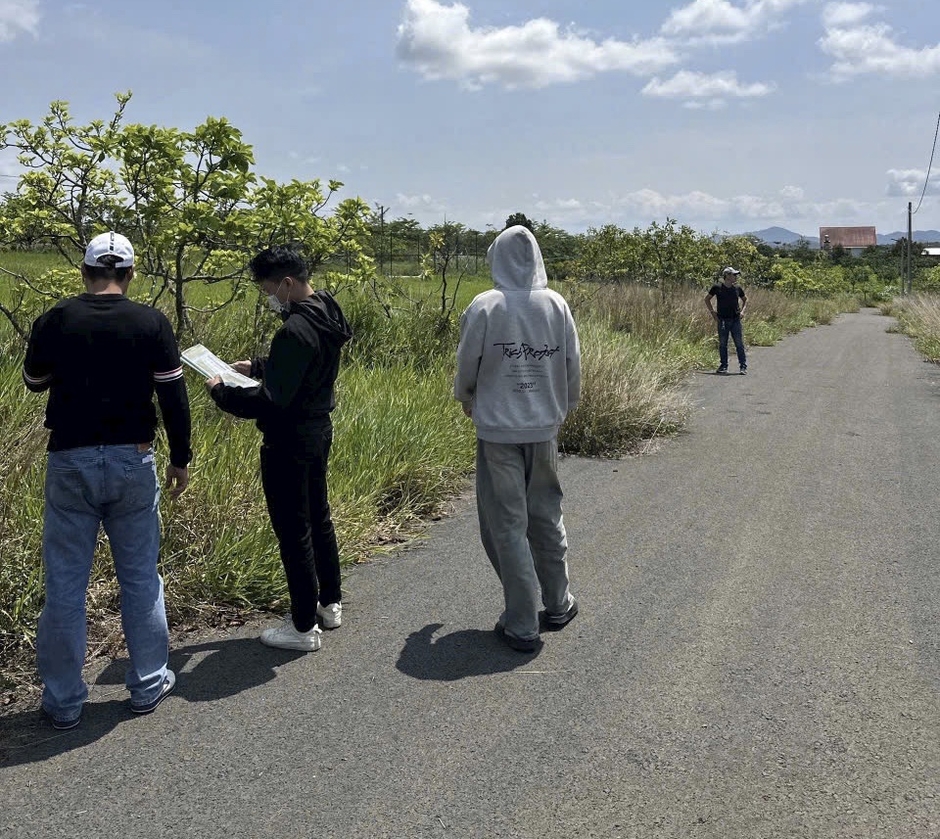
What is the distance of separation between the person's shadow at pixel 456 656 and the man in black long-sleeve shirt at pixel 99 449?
112 centimetres

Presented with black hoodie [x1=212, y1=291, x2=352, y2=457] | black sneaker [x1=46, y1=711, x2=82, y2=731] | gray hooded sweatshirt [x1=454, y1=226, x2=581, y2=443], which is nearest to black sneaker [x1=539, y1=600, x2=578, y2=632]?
gray hooded sweatshirt [x1=454, y1=226, x2=581, y2=443]

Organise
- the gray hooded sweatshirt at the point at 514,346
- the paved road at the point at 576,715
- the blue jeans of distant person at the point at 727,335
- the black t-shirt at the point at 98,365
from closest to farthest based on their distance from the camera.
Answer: the paved road at the point at 576,715 < the black t-shirt at the point at 98,365 < the gray hooded sweatshirt at the point at 514,346 < the blue jeans of distant person at the point at 727,335

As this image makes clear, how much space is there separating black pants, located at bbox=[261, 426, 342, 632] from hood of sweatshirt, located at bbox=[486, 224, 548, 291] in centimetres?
106

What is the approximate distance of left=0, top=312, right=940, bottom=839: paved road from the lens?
2.83 m

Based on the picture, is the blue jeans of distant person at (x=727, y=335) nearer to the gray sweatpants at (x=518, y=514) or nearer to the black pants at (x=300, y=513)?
the gray sweatpants at (x=518, y=514)

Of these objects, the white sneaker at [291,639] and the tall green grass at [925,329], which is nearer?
the white sneaker at [291,639]

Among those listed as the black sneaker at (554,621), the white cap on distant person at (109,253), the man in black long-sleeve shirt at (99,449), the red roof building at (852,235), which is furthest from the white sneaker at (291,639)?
the red roof building at (852,235)

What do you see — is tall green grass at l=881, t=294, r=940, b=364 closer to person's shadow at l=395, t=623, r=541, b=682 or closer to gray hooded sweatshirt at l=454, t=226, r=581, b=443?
gray hooded sweatshirt at l=454, t=226, r=581, b=443

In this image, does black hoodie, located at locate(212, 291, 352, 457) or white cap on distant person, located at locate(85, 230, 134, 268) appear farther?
black hoodie, located at locate(212, 291, 352, 457)

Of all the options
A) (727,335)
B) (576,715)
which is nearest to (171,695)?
(576,715)

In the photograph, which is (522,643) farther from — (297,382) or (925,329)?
(925,329)

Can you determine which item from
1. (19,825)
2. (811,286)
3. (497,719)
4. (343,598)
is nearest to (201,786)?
(19,825)

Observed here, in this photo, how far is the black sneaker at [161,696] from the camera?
136 inches

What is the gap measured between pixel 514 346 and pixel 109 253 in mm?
1738
